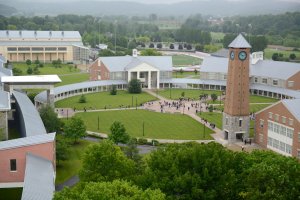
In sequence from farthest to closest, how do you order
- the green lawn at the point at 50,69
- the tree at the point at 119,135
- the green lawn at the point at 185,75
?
the green lawn at the point at 50,69 → the green lawn at the point at 185,75 → the tree at the point at 119,135

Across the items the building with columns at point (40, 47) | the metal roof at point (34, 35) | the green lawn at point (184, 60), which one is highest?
the metal roof at point (34, 35)

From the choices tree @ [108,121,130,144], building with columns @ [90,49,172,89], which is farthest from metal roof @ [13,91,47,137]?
building with columns @ [90,49,172,89]

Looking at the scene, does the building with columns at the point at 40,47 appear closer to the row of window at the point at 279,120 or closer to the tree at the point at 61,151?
the row of window at the point at 279,120

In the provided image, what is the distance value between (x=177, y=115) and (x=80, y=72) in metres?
43.5

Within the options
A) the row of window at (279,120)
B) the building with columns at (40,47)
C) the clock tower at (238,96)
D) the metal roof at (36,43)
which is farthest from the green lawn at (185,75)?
the row of window at (279,120)

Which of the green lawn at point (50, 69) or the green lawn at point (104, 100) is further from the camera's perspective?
the green lawn at point (50, 69)

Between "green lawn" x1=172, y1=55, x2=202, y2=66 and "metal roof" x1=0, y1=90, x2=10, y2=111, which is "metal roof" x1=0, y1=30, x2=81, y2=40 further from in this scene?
"metal roof" x1=0, y1=90, x2=10, y2=111

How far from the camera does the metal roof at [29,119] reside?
122 feet

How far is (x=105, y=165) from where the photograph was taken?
28.1m

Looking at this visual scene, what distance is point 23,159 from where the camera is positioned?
31516 mm

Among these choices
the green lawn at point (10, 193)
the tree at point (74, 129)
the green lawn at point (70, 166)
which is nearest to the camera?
the green lawn at point (10, 193)

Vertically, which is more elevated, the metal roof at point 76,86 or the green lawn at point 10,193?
the metal roof at point 76,86

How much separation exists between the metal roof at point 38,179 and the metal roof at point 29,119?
16.0ft

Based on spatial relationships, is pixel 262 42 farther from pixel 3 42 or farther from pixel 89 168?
pixel 89 168
